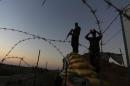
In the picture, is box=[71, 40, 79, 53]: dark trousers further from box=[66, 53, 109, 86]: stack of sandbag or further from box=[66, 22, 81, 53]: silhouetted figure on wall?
box=[66, 53, 109, 86]: stack of sandbag

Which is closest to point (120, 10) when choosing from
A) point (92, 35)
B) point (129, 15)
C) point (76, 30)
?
point (129, 15)

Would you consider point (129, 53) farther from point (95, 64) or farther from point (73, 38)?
point (73, 38)

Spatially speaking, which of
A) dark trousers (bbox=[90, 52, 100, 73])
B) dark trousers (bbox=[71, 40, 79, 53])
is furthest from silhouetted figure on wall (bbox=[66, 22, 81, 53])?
dark trousers (bbox=[90, 52, 100, 73])

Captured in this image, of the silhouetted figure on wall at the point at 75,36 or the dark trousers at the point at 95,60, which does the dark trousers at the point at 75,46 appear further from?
the dark trousers at the point at 95,60

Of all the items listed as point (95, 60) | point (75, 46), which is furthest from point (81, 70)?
point (75, 46)

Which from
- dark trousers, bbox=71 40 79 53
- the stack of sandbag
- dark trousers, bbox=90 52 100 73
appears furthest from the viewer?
dark trousers, bbox=71 40 79 53

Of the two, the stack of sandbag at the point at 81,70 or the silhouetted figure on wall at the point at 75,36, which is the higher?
the silhouetted figure on wall at the point at 75,36

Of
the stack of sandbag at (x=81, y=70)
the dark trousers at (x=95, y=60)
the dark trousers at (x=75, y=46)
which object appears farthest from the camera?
the dark trousers at (x=75, y=46)

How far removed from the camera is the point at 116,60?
527 inches

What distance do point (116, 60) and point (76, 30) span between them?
445cm

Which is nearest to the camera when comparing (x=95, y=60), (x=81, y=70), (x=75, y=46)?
(x=81, y=70)

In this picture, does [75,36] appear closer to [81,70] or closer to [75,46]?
[75,46]

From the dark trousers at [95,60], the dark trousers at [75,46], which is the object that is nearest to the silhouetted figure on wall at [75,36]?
the dark trousers at [75,46]

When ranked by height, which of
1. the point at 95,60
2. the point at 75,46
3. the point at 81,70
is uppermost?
the point at 75,46
